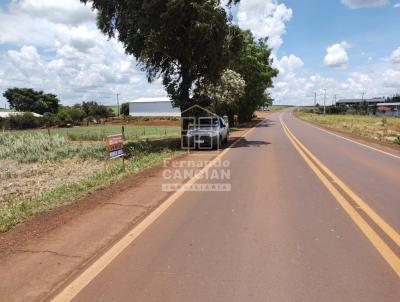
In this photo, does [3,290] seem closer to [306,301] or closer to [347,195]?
[306,301]

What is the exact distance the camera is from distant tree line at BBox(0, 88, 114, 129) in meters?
73.8

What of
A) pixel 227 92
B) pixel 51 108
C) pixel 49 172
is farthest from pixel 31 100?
pixel 49 172

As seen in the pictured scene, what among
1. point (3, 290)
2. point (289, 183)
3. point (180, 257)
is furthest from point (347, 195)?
point (3, 290)

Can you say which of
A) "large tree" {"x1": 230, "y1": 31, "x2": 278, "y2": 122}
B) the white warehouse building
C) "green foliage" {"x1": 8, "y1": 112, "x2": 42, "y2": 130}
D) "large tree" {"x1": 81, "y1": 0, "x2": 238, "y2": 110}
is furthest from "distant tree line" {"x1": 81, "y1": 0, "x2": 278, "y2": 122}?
the white warehouse building

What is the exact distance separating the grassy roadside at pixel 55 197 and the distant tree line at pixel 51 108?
60742 mm

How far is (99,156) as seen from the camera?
66.3ft

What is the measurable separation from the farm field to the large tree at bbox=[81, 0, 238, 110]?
4344mm

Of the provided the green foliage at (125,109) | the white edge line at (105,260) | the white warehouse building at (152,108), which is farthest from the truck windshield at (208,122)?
the green foliage at (125,109)

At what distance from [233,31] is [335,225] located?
61.2 feet

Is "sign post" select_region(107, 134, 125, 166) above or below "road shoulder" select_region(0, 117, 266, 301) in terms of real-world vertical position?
above

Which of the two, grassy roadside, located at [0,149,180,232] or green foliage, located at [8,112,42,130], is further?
green foliage, located at [8,112,42,130]

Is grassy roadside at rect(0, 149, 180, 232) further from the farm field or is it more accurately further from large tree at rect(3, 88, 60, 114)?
large tree at rect(3, 88, 60, 114)

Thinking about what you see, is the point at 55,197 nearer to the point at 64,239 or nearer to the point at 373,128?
the point at 64,239

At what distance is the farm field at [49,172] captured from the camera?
9.44 m
